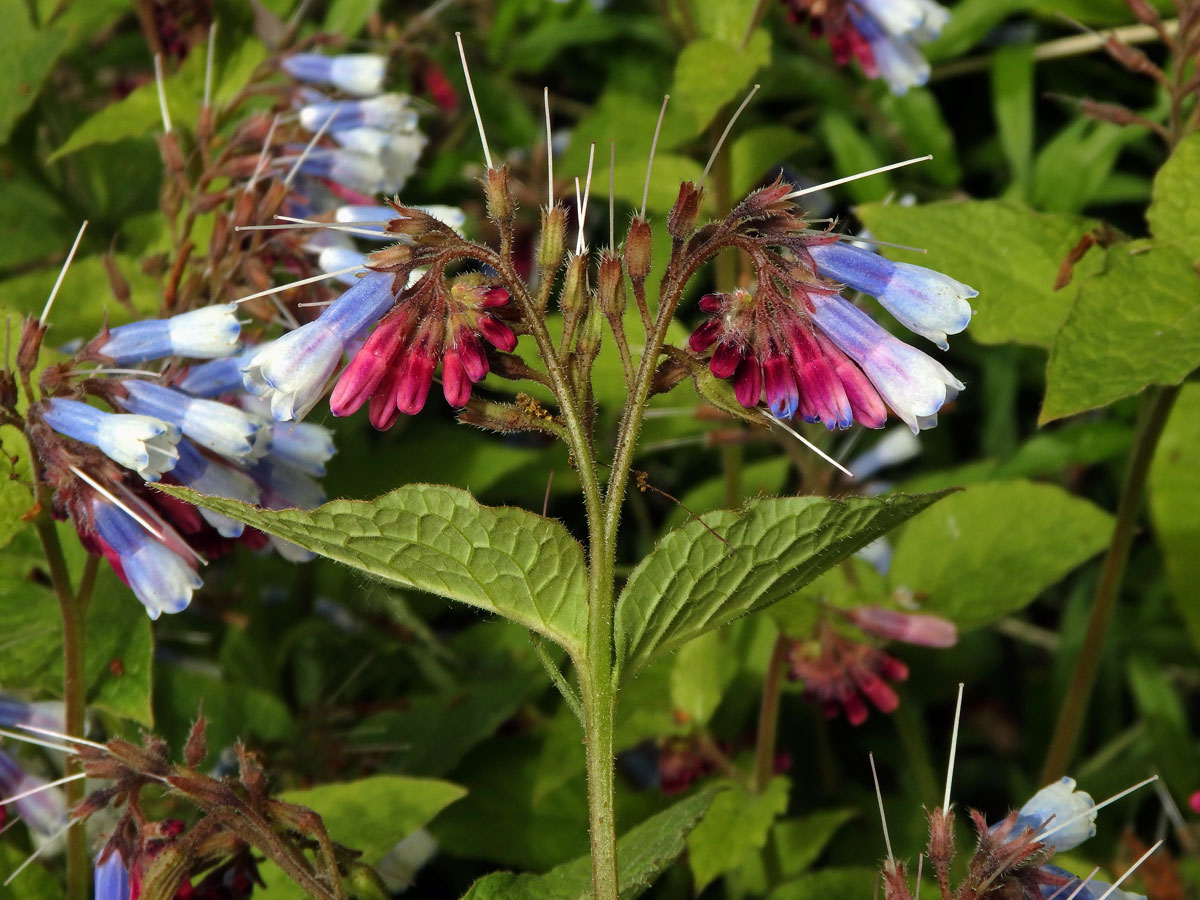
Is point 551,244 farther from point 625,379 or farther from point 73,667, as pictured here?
point 73,667

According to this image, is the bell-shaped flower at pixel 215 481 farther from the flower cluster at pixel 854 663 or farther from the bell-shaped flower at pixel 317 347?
the flower cluster at pixel 854 663

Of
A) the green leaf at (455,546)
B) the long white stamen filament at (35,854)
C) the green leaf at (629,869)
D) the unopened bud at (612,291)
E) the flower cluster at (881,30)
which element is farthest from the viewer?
the flower cluster at (881,30)

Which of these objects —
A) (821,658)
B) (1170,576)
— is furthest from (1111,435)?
(821,658)

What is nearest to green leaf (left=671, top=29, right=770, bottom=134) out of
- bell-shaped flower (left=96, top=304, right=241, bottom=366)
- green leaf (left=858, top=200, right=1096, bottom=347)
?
green leaf (left=858, top=200, right=1096, bottom=347)

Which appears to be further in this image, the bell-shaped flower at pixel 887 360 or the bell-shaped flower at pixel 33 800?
the bell-shaped flower at pixel 33 800

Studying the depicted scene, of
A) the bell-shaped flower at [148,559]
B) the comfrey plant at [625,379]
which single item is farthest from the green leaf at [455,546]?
the bell-shaped flower at [148,559]

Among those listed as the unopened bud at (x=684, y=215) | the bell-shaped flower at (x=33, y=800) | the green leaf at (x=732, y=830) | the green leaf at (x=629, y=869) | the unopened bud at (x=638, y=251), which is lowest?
the green leaf at (x=732, y=830)

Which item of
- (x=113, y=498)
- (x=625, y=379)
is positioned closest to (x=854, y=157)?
(x=625, y=379)
